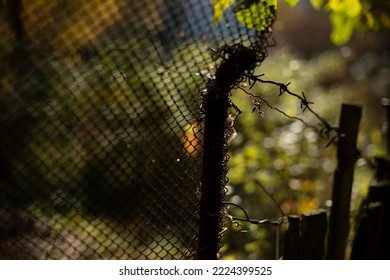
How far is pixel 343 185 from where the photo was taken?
208 cm

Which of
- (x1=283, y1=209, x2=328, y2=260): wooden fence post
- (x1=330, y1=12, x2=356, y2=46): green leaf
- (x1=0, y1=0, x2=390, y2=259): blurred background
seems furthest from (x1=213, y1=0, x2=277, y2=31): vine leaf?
(x1=0, y1=0, x2=390, y2=259): blurred background

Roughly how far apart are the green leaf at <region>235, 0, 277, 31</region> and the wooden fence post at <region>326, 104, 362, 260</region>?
25.5 inches

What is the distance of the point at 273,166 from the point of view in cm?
409

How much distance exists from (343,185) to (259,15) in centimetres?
84

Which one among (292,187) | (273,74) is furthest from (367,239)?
(273,74)

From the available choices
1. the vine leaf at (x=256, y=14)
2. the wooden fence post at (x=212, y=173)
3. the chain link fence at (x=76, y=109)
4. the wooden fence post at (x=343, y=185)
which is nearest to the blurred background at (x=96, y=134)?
the chain link fence at (x=76, y=109)

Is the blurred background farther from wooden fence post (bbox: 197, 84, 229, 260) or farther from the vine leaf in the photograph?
the vine leaf

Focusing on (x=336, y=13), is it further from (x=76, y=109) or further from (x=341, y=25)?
(x=76, y=109)

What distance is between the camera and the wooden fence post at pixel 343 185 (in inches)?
81.4

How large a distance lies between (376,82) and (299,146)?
15.5 ft

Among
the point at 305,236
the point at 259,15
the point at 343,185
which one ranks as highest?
the point at 259,15

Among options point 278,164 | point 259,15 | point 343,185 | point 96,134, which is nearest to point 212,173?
point 259,15

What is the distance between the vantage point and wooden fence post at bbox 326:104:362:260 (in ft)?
6.78
